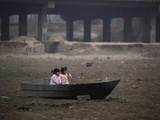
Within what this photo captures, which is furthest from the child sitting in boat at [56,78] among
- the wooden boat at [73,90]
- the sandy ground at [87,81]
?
the sandy ground at [87,81]

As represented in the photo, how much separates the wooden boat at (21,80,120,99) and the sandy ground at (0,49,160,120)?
0.19 m

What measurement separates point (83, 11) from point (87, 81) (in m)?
21.1

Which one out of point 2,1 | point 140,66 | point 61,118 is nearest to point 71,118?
point 61,118

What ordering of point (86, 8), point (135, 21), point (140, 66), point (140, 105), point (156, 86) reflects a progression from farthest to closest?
point (135, 21), point (86, 8), point (140, 66), point (156, 86), point (140, 105)

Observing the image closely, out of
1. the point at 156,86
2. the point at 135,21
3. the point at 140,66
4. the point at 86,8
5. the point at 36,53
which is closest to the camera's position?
the point at 156,86

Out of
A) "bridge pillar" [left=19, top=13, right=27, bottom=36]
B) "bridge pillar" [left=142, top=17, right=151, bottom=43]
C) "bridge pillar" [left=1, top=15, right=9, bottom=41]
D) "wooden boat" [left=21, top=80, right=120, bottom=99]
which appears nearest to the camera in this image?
"wooden boat" [left=21, top=80, right=120, bottom=99]

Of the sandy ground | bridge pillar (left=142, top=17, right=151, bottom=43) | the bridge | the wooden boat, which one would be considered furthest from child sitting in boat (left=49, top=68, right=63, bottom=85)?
bridge pillar (left=142, top=17, right=151, bottom=43)

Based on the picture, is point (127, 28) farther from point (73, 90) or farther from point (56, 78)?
point (73, 90)

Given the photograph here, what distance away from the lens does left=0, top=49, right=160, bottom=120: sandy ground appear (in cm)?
1373

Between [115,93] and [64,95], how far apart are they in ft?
9.15

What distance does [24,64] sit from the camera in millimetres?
27281

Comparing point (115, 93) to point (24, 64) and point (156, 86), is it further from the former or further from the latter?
point (24, 64)

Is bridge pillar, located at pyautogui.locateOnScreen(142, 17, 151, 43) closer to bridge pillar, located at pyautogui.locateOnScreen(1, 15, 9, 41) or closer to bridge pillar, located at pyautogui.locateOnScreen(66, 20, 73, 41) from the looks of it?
bridge pillar, located at pyautogui.locateOnScreen(66, 20, 73, 41)

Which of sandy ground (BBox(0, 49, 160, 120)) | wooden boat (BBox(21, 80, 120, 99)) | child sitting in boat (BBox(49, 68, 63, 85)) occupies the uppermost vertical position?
child sitting in boat (BBox(49, 68, 63, 85))
